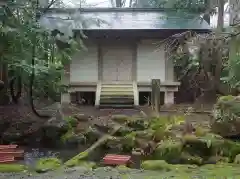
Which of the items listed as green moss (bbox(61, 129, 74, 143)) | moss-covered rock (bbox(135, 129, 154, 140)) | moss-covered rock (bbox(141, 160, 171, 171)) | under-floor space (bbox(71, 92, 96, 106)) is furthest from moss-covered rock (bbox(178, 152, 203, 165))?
under-floor space (bbox(71, 92, 96, 106))

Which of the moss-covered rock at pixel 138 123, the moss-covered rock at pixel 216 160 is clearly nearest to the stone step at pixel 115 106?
the moss-covered rock at pixel 138 123

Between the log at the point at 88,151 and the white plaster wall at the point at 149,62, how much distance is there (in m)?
6.95

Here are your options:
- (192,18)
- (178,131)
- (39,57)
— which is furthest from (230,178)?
(192,18)

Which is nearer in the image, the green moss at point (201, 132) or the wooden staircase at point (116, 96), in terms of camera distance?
the green moss at point (201, 132)

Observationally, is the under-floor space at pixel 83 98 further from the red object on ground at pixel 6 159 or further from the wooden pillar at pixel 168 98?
the red object on ground at pixel 6 159

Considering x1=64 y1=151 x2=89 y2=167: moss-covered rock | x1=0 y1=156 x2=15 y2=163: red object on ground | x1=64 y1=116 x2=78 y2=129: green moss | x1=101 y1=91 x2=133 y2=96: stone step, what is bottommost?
x1=0 y1=156 x2=15 y2=163: red object on ground

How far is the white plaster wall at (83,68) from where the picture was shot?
1861cm

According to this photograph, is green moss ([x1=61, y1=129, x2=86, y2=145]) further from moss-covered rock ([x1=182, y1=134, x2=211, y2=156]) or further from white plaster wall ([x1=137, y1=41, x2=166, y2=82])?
white plaster wall ([x1=137, y1=41, x2=166, y2=82])

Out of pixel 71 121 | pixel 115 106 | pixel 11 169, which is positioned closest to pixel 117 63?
pixel 115 106

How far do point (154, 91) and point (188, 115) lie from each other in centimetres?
177

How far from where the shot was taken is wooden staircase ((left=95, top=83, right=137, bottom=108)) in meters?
17.0

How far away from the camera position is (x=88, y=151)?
998cm

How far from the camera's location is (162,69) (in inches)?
724

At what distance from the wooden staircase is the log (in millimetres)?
5066
